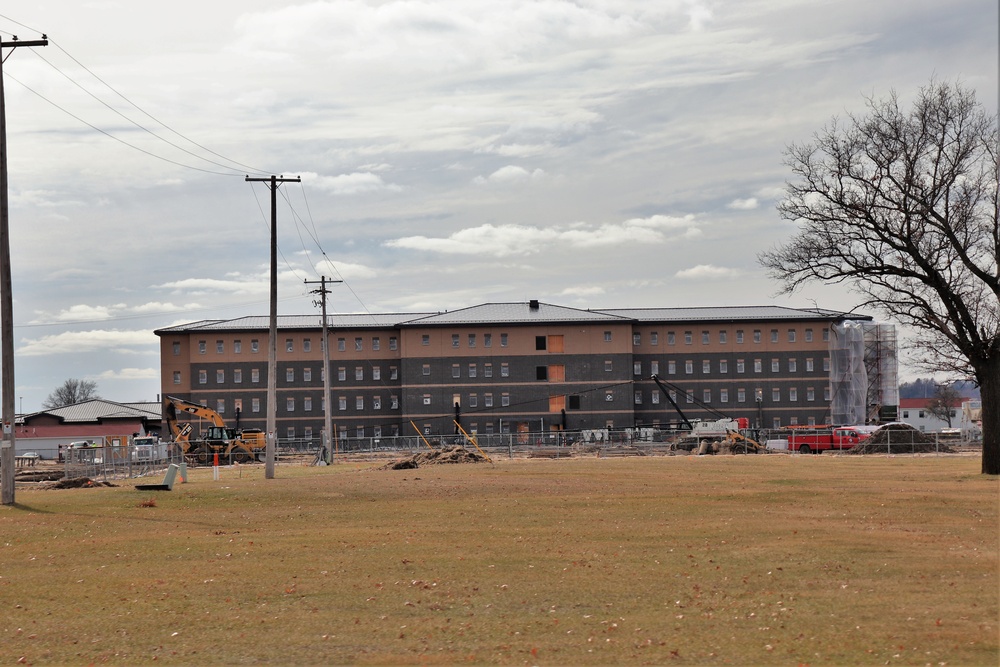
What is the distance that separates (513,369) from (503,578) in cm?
9575

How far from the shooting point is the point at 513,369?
115 metres

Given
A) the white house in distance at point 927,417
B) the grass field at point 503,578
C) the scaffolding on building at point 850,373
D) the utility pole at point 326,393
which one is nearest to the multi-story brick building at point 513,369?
the scaffolding on building at point 850,373

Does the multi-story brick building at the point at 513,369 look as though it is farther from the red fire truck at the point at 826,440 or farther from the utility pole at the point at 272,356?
the utility pole at the point at 272,356

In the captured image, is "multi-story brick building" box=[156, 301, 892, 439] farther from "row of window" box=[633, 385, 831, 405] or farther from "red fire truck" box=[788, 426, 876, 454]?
"red fire truck" box=[788, 426, 876, 454]

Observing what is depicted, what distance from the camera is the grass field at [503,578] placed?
46.2 ft

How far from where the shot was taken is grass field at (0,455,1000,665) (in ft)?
46.2

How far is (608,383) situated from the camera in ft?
374

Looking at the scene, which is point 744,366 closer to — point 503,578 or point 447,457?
point 447,457

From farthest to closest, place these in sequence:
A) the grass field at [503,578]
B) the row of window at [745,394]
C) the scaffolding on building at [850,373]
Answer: the row of window at [745,394] → the scaffolding on building at [850,373] → the grass field at [503,578]

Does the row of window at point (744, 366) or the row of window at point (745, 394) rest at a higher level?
the row of window at point (744, 366)

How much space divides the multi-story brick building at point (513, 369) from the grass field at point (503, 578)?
7950cm

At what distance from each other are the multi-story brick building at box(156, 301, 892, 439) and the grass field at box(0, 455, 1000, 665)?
79.5 m

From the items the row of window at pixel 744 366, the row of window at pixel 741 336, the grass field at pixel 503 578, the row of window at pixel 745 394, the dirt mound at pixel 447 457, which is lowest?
the dirt mound at pixel 447 457

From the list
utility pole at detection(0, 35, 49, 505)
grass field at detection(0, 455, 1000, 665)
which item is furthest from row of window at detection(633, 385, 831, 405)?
utility pole at detection(0, 35, 49, 505)
